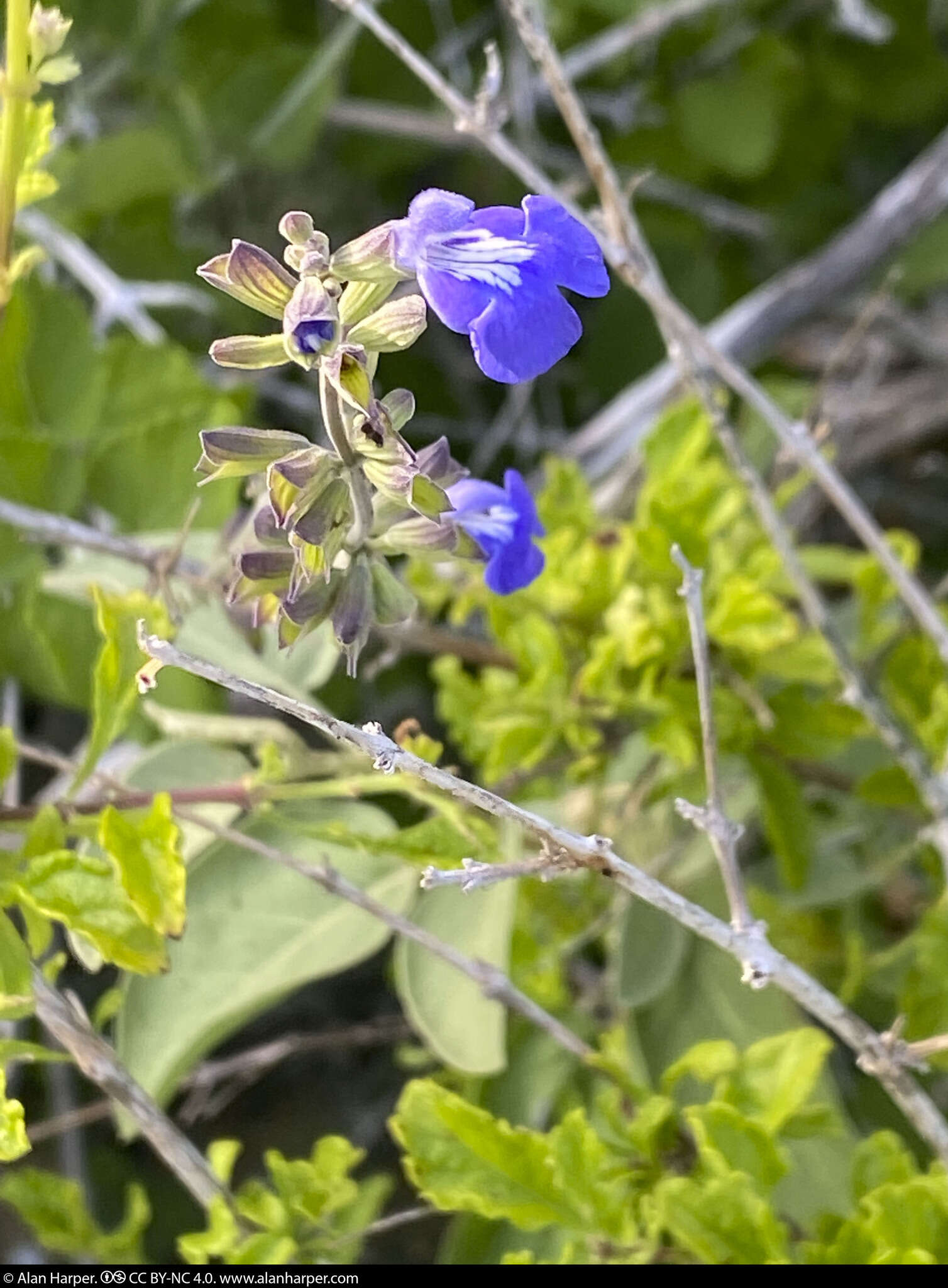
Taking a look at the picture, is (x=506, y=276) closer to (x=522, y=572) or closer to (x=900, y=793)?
(x=522, y=572)

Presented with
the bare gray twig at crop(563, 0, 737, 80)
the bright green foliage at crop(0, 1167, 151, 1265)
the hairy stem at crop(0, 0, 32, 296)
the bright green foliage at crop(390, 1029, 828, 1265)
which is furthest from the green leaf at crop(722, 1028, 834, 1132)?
the bare gray twig at crop(563, 0, 737, 80)

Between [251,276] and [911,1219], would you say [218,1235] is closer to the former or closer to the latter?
[911,1219]

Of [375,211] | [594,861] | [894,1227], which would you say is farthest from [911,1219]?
[375,211]

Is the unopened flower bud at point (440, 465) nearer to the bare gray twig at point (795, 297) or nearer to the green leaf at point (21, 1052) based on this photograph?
the green leaf at point (21, 1052)

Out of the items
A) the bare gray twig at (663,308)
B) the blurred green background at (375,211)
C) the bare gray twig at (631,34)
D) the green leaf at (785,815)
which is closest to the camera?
the bare gray twig at (663,308)

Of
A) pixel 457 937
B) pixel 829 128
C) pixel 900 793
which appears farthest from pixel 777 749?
pixel 829 128

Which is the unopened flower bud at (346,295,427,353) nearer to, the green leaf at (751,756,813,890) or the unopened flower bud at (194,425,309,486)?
the unopened flower bud at (194,425,309,486)

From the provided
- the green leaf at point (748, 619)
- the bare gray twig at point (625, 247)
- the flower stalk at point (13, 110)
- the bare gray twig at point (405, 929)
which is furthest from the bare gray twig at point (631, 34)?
the bare gray twig at point (405, 929)
